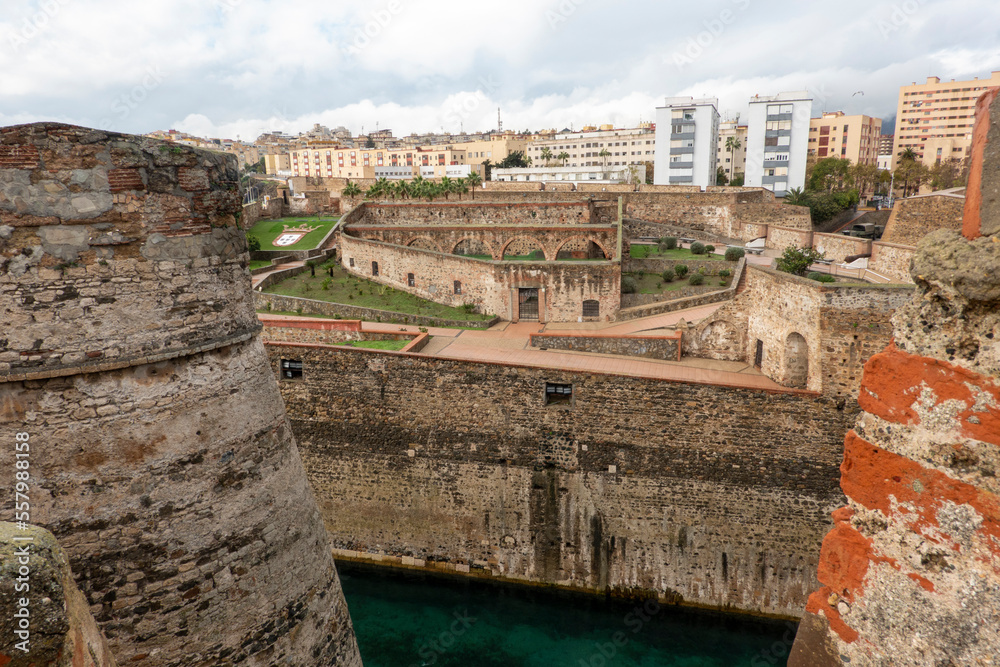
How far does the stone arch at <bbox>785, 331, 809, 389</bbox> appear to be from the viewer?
12.0m

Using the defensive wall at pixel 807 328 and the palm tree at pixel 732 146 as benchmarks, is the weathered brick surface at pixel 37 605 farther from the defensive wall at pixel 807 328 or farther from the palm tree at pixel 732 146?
the palm tree at pixel 732 146

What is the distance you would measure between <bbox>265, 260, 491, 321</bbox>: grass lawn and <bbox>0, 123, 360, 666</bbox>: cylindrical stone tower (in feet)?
49.0

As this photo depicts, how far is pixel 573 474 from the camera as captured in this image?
12648 mm

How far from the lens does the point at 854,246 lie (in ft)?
75.0

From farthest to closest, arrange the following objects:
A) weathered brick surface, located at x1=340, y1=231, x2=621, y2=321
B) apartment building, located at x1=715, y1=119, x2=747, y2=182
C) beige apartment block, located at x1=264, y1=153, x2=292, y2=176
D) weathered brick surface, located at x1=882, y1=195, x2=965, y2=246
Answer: beige apartment block, located at x1=264, y1=153, x2=292, y2=176 → apartment building, located at x1=715, y1=119, x2=747, y2=182 → weathered brick surface, located at x1=882, y1=195, x2=965, y2=246 → weathered brick surface, located at x1=340, y1=231, x2=621, y2=321

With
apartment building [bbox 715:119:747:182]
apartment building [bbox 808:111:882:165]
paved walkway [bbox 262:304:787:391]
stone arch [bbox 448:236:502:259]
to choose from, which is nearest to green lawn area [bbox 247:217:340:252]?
stone arch [bbox 448:236:502:259]

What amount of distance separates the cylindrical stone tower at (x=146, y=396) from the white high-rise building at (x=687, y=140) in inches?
2248

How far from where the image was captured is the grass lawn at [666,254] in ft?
84.8

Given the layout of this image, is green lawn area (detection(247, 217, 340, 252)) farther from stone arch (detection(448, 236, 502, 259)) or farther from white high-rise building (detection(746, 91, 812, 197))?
white high-rise building (detection(746, 91, 812, 197))

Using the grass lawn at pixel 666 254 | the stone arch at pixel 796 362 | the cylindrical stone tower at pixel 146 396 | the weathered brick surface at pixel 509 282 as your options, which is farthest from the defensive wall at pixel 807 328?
the grass lawn at pixel 666 254

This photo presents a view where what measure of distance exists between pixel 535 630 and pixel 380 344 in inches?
305

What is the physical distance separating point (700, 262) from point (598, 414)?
14.0 meters

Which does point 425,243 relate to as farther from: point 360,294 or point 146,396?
point 146,396

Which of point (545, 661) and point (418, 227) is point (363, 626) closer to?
point (545, 661)
